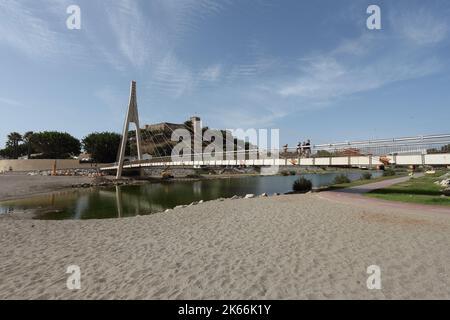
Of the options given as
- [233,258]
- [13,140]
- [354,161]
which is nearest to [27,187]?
[233,258]

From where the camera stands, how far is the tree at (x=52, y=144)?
77938 millimetres

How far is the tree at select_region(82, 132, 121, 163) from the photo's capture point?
81312mm

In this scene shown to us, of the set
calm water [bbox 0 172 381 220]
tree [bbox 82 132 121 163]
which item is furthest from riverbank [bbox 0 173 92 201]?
tree [bbox 82 132 121 163]

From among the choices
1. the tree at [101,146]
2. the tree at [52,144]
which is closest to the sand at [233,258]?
the tree at [101,146]

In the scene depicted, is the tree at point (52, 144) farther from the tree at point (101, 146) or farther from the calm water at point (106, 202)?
the calm water at point (106, 202)

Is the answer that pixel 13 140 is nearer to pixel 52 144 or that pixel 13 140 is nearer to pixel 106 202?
pixel 52 144

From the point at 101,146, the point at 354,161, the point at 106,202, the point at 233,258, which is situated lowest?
the point at 106,202

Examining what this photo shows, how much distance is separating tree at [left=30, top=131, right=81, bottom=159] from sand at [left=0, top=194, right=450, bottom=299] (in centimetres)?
8011

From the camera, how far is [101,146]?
8125cm

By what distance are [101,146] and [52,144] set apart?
13395 millimetres

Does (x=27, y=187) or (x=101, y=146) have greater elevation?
(x=101, y=146)

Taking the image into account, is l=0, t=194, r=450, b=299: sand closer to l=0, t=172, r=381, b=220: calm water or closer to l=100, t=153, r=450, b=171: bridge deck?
l=100, t=153, r=450, b=171: bridge deck
